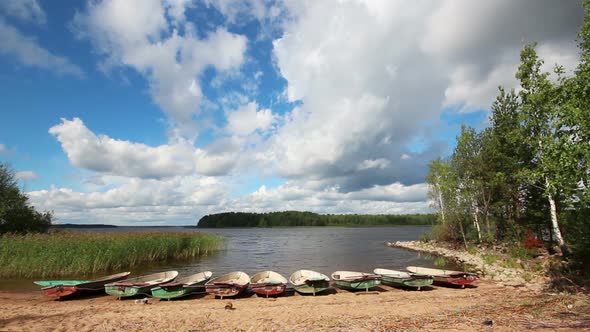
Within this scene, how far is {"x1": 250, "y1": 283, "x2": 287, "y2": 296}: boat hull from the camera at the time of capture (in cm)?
1444

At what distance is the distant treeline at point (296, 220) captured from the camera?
170750 millimetres

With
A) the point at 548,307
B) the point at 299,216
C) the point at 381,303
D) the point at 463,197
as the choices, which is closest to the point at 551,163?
the point at 548,307

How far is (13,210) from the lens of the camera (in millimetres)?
31312

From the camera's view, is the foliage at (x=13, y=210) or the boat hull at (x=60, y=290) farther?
the foliage at (x=13, y=210)

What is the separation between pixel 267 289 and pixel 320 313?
157 inches

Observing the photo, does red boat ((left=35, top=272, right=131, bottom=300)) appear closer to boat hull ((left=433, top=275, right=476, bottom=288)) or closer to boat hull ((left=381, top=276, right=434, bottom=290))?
boat hull ((left=381, top=276, right=434, bottom=290))

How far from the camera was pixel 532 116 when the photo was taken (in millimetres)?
18938

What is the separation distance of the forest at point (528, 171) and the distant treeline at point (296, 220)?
135 metres

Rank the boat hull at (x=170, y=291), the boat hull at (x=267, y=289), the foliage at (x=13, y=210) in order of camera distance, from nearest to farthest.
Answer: the boat hull at (x=170, y=291)
the boat hull at (x=267, y=289)
the foliage at (x=13, y=210)

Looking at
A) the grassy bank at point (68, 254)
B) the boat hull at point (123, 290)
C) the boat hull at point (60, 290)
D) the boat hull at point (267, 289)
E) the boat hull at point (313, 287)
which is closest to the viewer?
the boat hull at point (60, 290)

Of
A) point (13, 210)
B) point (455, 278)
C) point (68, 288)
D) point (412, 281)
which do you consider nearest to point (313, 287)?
point (412, 281)

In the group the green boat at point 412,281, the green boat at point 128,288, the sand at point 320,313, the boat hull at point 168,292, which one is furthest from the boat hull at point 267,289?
the green boat at point 412,281

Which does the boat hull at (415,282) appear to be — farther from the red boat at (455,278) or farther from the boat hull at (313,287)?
the boat hull at (313,287)

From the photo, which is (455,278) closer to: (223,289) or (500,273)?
(500,273)
